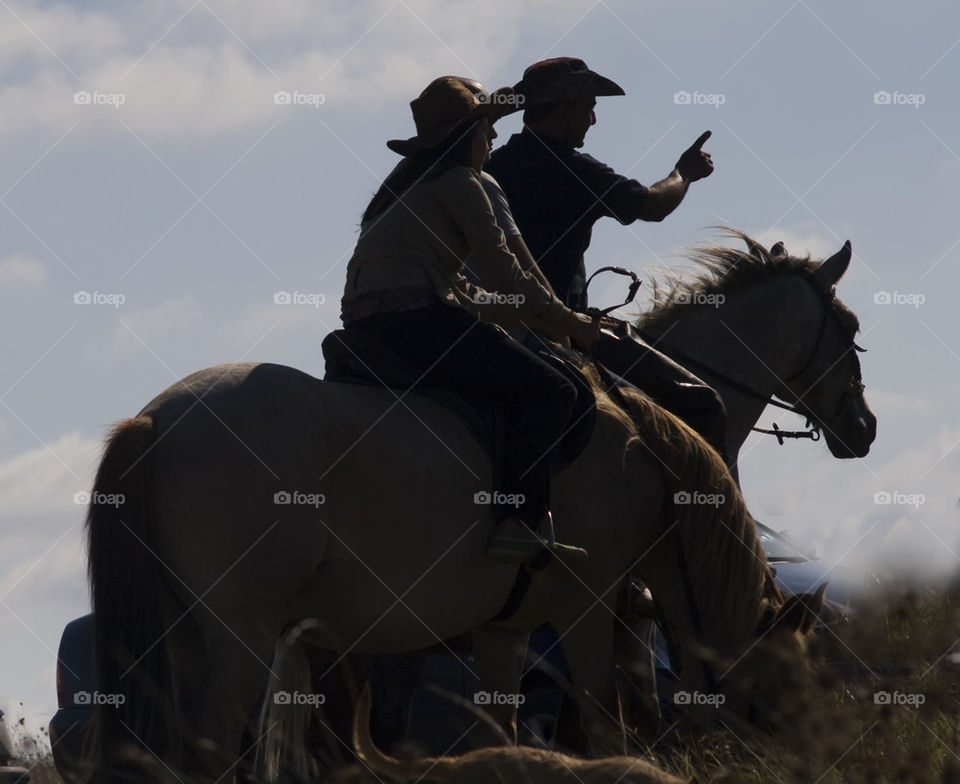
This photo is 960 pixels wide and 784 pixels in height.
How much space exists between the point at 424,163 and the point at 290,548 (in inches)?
73.4

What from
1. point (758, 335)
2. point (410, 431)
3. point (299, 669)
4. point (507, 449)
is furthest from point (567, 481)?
point (758, 335)

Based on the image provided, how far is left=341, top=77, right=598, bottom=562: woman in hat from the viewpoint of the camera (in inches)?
255

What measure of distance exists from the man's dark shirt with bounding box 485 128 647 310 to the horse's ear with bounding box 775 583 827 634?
6.01ft

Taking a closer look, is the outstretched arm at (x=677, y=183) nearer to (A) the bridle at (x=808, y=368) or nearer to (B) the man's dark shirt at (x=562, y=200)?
(B) the man's dark shirt at (x=562, y=200)

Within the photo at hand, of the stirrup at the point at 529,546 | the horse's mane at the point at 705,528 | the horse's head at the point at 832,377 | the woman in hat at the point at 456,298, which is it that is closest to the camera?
the stirrup at the point at 529,546

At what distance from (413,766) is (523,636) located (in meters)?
2.61

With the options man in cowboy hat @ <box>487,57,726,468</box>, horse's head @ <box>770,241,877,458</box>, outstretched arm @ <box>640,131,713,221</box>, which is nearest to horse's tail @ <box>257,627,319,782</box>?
man in cowboy hat @ <box>487,57,726,468</box>

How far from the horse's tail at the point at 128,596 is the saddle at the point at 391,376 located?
0.96 m

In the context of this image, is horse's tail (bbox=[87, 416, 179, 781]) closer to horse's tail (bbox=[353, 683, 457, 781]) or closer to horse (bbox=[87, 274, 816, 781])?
horse (bbox=[87, 274, 816, 781])

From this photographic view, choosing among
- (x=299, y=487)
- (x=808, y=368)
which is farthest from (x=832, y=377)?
(x=299, y=487)

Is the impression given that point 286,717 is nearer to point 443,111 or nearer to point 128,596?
point 128,596

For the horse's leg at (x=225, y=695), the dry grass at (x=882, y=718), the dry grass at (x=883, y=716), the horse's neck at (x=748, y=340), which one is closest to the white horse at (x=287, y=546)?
A: the horse's leg at (x=225, y=695)

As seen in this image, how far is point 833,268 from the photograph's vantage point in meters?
9.14

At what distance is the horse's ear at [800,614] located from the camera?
6883 mm
